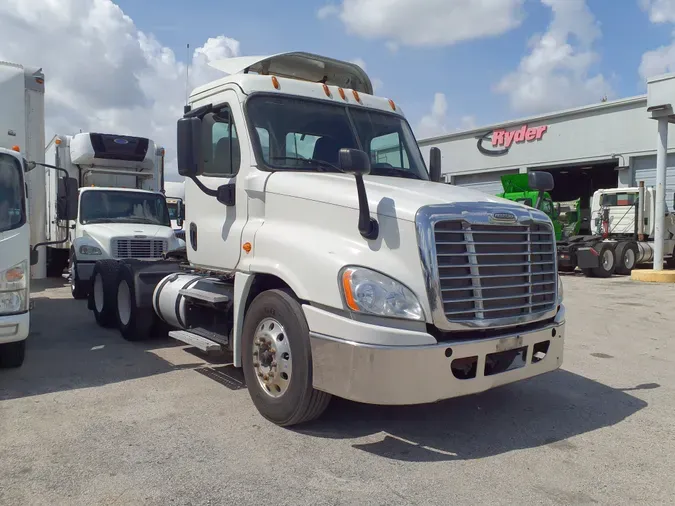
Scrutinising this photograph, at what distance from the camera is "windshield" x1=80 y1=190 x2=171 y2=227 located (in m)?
12.2

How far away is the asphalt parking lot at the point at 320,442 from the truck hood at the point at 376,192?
1.67 meters

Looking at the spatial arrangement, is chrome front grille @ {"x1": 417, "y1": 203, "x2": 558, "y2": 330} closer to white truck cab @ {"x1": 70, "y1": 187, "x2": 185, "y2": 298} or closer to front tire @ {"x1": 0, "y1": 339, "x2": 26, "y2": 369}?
front tire @ {"x1": 0, "y1": 339, "x2": 26, "y2": 369}

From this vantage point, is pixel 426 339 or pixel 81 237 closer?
pixel 426 339

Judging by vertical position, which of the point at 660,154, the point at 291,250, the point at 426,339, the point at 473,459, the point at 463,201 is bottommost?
the point at 473,459

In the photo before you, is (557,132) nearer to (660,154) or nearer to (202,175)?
(660,154)

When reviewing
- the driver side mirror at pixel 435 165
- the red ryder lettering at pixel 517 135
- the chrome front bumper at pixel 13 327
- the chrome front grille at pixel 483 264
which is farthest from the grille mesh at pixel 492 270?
the red ryder lettering at pixel 517 135

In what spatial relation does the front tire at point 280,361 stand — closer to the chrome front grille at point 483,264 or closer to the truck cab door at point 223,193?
the truck cab door at point 223,193

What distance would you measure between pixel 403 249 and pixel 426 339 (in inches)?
24.1

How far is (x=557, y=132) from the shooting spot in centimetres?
2844

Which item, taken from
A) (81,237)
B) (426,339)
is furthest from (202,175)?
(81,237)

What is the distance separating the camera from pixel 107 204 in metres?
12.4

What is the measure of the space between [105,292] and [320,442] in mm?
5204

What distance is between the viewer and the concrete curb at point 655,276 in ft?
54.9

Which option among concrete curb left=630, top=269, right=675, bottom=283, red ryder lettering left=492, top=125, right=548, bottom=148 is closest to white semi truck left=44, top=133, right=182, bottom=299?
concrete curb left=630, top=269, right=675, bottom=283
